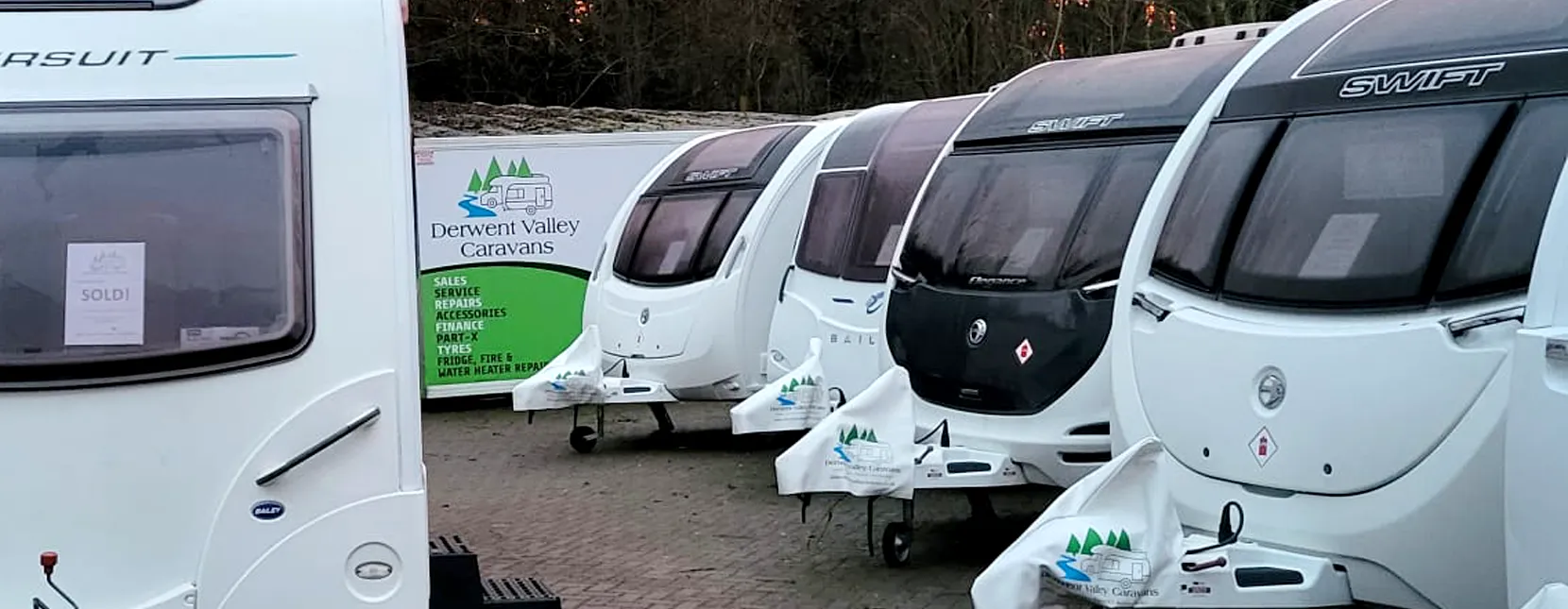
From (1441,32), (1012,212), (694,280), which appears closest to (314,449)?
(1441,32)

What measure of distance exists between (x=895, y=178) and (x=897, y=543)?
2187 millimetres

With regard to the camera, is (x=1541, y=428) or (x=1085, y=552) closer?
(x=1541, y=428)

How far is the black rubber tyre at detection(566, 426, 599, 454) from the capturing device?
12414 mm

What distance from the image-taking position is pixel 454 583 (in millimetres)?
5438

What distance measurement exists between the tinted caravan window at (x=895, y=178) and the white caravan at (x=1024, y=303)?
135 cm

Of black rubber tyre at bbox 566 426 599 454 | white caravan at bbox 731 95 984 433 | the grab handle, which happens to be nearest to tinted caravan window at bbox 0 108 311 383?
the grab handle

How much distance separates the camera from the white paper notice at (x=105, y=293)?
4406 mm

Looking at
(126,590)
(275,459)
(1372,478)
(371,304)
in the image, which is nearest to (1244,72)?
(1372,478)

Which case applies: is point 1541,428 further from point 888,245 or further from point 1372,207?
point 888,245

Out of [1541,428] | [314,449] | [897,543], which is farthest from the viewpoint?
[897,543]

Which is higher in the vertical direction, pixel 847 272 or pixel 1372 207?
pixel 1372 207

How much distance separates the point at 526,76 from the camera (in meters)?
21.4

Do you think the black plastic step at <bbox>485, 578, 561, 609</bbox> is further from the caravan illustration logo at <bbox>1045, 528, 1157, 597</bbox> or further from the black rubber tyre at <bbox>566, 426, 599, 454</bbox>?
the black rubber tyre at <bbox>566, 426, 599, 454</bbox>

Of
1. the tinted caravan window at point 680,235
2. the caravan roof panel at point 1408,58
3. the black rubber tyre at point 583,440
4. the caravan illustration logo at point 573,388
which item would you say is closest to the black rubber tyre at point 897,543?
the caravan roof panel at point 1408,58
